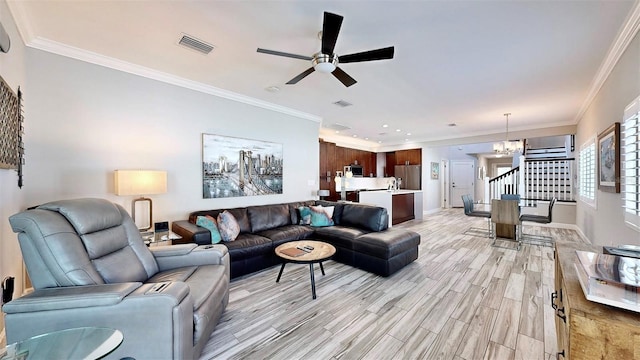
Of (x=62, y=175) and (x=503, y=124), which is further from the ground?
(x=503, y=124)

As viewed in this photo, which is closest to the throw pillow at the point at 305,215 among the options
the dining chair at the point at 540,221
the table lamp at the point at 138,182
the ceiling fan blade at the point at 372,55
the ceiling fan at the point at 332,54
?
the table lamp at the point at 138,182

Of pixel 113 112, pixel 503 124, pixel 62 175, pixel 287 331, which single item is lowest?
pixel 287 331

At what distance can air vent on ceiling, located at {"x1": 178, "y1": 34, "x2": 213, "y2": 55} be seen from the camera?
249cm

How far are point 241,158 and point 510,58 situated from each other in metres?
3.98

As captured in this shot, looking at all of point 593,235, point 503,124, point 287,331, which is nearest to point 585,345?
point 287,331

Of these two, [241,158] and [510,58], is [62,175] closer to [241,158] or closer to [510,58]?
[241,158]

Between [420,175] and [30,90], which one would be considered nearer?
[30,90]

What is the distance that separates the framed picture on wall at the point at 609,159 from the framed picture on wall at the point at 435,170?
5.59m

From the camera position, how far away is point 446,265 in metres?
3.62

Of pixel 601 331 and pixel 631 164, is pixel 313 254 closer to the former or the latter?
pixel 601 331

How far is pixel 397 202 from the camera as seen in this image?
271 inches

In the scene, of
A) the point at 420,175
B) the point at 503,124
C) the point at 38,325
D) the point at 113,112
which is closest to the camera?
the point at 38,325

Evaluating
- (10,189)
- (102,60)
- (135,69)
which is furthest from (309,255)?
(102,60)

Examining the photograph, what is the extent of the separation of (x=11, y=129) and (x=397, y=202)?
6905mm
